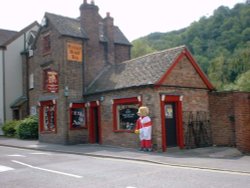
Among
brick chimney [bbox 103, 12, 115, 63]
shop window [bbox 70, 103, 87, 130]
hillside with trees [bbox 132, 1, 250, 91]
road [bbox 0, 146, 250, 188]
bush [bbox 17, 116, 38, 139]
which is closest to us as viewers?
road [bbox 0, 146, 250, 188]

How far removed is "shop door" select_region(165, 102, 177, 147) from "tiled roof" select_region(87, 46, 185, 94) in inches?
66.6

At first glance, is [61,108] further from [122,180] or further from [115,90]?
[122,180]

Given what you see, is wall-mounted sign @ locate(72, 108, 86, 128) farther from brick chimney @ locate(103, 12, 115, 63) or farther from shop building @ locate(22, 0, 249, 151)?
brick chimney @ locate(103, 12, 115, 63)

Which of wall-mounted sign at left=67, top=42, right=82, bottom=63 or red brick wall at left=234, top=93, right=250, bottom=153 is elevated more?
wall-mounted sign at left=67, top=42, right=82, bottom=63

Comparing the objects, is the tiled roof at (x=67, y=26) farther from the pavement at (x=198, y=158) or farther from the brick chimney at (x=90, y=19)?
the pavement at (x=198, y=158)

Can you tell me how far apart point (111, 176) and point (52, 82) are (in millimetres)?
12534

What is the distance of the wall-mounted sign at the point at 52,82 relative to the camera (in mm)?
21656

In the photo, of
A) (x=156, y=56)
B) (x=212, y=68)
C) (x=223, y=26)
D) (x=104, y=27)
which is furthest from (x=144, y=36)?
(x=156, y=56)

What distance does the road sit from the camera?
9008 millimetres

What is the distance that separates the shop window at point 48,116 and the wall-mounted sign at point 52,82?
125 cm

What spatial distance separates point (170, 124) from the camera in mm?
18047

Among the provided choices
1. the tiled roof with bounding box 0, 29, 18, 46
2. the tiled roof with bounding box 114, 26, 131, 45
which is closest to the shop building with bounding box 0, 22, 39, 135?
the tiled roof with bounding box 0, 29, 18, 46

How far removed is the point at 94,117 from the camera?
22031 mm

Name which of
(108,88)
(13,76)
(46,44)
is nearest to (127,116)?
(108,88)
